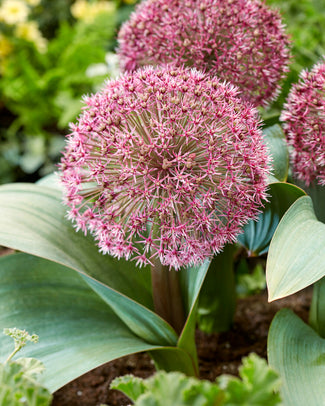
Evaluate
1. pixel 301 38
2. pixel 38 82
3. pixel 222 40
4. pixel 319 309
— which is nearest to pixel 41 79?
pixel 38 82

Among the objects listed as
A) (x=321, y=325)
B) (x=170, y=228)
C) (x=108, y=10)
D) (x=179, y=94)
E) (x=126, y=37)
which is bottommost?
(x=321, y=325)

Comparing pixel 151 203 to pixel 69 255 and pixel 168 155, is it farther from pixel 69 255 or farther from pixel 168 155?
pixel 69 255

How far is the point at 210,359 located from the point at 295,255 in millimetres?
480

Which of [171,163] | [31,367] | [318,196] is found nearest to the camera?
[31,367]

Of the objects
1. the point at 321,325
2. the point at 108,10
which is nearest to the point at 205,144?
the point at 321,325

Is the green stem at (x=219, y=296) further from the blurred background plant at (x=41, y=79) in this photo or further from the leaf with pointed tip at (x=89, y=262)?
the blurred background plant at (x=41, y=79)

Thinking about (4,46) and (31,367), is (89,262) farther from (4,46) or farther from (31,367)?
(4,46)

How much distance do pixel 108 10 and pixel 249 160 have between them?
2218mm

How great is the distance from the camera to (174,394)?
1.12 feet

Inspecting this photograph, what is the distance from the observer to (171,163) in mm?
564

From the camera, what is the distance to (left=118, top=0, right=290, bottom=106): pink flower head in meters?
0.74

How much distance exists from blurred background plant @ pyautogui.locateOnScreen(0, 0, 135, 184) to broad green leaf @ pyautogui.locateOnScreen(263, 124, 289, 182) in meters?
1.40

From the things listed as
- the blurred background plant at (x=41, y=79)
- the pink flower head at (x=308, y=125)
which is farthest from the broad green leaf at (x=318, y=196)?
the blurred background plant at (x=41, y=79)

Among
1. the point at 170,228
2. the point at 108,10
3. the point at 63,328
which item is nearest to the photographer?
the point at 170,228
